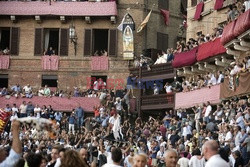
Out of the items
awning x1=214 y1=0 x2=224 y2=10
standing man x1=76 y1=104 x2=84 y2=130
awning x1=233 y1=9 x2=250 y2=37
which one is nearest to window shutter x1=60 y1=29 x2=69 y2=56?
standing man x1=76 y1=104 x2=84 y2=130

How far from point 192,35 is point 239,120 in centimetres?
2357

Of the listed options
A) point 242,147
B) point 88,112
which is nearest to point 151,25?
point 88,112

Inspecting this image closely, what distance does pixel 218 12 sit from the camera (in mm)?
49656

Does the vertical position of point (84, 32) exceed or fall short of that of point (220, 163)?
it exceeds it

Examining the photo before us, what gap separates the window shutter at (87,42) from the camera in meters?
59.4

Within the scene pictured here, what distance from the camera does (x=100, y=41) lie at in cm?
6041

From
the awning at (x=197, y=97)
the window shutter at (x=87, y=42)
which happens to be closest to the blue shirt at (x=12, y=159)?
the awning at (x=197, y=97)

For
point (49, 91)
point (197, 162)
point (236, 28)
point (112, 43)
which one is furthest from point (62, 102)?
point (197, 162)

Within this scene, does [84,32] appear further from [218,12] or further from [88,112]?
[218,12]

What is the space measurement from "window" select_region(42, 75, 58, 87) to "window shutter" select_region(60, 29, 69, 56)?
191cm

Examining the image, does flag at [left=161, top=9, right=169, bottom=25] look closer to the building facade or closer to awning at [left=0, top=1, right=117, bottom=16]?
the building facade

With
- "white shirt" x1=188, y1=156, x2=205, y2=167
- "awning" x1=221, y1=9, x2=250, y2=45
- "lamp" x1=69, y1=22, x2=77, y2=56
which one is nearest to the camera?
"white shirt" x1=188, y1=156, x2=205, y2=167

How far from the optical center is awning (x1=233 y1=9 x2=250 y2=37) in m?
35.9

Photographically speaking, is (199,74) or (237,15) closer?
(237,15)
